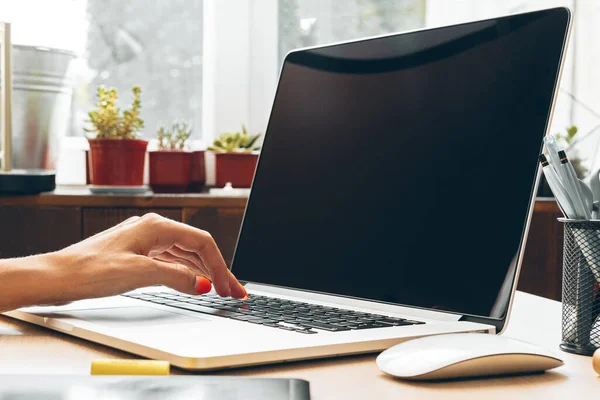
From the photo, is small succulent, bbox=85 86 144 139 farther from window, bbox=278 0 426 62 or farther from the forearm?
the forearm

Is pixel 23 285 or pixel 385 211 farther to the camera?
pixel 385 211

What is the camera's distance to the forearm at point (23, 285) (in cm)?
70

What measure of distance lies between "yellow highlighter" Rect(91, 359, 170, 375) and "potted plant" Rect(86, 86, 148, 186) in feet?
4.16

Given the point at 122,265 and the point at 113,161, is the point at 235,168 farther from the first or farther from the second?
the point at 122,265

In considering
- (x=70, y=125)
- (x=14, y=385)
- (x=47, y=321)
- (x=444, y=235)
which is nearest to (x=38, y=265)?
(x=47, y=321)

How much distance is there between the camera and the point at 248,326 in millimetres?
660

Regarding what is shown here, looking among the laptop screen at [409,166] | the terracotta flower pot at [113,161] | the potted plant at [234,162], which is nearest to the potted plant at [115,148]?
the terracotta flower pot at [113,161]

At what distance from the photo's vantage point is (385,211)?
2.79 ft

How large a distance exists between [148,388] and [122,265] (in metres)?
0.29

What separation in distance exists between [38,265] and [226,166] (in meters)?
1.23

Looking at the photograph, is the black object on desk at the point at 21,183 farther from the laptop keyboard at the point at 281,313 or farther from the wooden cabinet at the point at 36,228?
the laptop keyboard at the point at 281,313

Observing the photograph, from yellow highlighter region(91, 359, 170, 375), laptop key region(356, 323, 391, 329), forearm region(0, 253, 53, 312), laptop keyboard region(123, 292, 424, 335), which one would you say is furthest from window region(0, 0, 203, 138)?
yellow highlighter region(91, 359, 170, 375)

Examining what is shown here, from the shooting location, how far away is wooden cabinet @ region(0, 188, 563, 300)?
162cm

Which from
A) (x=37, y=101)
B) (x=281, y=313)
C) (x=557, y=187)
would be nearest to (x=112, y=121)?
(x=37, y=101)
